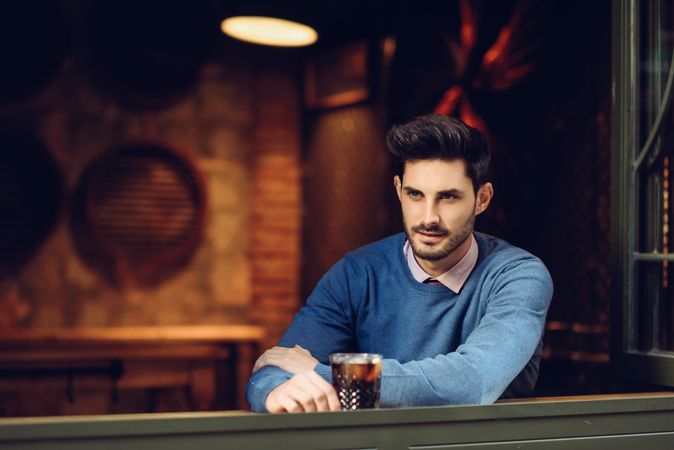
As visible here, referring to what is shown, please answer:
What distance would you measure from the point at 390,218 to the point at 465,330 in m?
2.64

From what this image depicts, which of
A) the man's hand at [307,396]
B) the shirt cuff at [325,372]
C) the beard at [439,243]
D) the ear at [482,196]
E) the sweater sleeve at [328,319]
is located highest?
the ear at [482,196]

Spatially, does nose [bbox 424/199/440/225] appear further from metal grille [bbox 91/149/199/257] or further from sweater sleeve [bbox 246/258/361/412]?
metal grille [bbox 91/149/199/257]

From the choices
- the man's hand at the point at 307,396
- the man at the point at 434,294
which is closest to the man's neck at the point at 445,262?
the man at the point at 434,294

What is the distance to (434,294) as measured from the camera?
2150 mm

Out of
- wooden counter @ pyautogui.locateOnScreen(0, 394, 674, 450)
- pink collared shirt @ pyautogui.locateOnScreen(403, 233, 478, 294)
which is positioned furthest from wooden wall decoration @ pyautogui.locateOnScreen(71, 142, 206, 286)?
wooden counter @ pyautogui.locateOnScreen(0, 394, 674, 450)

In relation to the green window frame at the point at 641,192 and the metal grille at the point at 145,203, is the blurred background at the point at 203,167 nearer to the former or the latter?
the metal grille at the point at 145,203

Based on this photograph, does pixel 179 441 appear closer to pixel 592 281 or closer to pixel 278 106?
pixel 592 281

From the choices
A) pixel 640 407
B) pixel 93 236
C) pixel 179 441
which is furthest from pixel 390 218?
pixel 179 441

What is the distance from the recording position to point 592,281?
347 centimetres

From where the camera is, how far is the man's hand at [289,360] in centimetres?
186

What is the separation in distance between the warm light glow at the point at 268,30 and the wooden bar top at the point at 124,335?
167 centimetres

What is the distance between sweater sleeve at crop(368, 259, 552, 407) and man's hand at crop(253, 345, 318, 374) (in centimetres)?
25

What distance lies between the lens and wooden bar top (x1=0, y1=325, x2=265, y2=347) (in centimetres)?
459

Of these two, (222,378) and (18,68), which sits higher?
(18,68)
